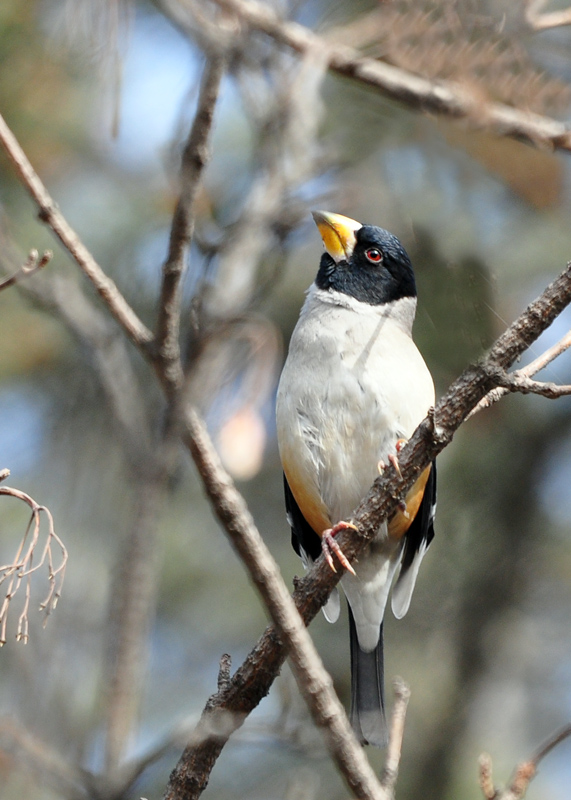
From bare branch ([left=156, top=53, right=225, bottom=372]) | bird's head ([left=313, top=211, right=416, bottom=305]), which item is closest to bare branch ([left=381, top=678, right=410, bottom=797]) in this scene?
bare branch ([left=156, top=53, right=225, bottom=372])

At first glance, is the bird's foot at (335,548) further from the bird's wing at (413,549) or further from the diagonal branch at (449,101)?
the diagonal branch at (449,101)

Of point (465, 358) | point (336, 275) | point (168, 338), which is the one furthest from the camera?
point (336, 275)

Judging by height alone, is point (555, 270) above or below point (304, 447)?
above

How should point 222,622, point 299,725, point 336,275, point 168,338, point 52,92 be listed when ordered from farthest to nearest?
point 222,622 < point 52,92 < point 336,275 < point 299,725 < point 168,338

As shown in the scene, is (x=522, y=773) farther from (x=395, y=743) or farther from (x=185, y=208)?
(x=185, y=208)

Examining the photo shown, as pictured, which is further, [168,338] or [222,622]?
[222,622]

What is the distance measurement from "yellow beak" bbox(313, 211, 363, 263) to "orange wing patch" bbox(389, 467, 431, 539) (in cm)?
125

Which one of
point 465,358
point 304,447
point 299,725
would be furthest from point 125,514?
point 304,447

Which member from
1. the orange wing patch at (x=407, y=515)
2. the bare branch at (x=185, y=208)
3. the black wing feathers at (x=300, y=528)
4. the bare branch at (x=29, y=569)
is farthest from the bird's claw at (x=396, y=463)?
the bare branch at (x=185, y=208)

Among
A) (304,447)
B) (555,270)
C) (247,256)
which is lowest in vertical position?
(304,447)

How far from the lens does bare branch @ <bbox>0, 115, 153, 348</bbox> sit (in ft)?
4.84

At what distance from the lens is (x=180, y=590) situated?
7168 millimetres

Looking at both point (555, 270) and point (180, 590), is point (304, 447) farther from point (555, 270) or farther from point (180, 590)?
point (180, 590)

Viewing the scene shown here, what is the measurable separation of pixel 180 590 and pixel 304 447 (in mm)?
3584
